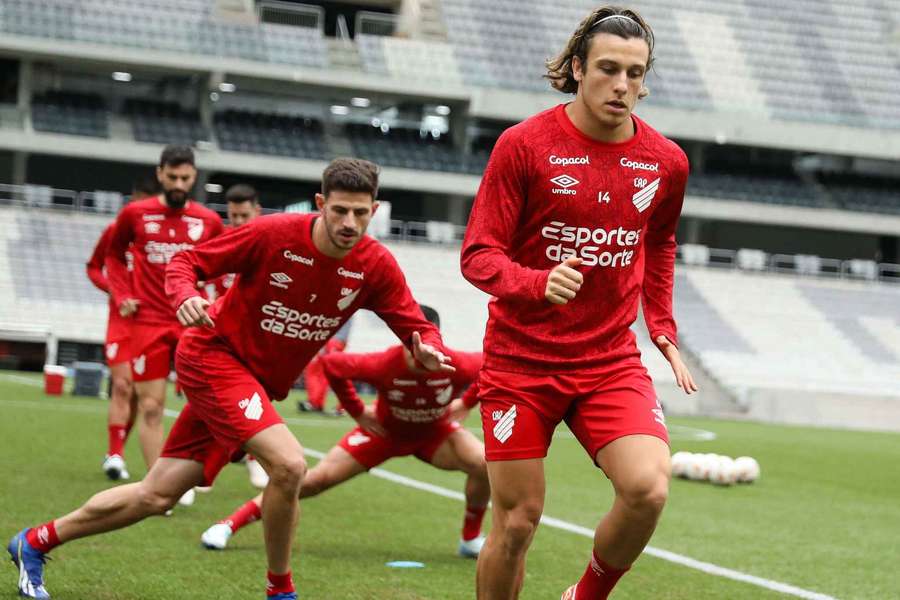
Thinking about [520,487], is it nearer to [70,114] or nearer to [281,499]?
[281,499]

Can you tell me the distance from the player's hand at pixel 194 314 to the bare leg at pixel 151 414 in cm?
396

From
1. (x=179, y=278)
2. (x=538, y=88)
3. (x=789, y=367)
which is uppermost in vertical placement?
(x=179, y=278)

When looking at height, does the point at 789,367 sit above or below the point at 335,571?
below

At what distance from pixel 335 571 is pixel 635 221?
9.80ft

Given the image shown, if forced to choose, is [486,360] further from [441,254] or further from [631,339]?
[441,254]

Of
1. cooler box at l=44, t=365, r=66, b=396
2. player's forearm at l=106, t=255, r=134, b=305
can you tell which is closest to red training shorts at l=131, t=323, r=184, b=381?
player's forearm at l=106, t=255, r=134, b=305

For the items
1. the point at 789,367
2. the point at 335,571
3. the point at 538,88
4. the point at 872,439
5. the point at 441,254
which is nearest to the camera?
the point at 335,571

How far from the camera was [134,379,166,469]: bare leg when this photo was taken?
923 centimetres

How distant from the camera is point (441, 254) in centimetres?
3719

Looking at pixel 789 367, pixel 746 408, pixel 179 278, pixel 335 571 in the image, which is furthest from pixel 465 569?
pixel 789 367

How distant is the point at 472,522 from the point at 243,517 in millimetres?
1284

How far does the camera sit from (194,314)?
5312mm

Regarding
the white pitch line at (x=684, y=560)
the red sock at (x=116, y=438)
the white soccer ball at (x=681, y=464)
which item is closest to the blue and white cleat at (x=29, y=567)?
the white pitch line at (x=684, y=560)

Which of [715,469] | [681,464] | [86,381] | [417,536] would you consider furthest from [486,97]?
[417,536]
